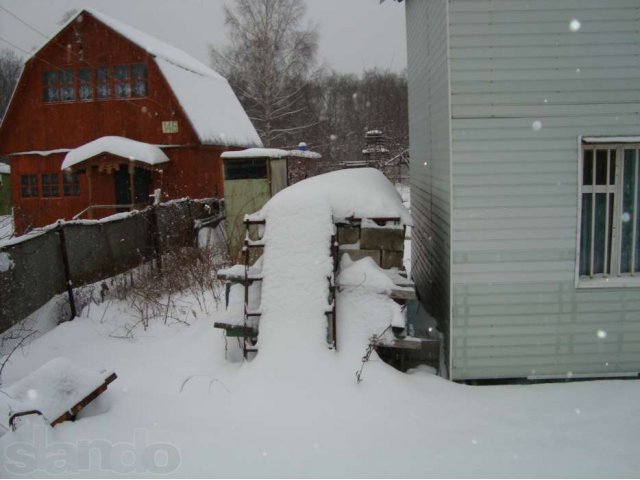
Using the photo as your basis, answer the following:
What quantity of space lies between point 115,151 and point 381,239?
40.6 feet

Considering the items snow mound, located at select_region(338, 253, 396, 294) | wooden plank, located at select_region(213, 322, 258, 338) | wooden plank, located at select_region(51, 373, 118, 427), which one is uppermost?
snow mound, located at select_region(338, 253, 396, 294)

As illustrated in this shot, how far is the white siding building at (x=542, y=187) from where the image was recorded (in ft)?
17.0

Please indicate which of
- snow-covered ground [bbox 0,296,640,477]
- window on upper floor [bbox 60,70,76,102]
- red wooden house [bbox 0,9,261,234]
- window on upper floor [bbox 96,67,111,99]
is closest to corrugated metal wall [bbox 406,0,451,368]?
snow-covered ground [bbox 0,296,640,477]

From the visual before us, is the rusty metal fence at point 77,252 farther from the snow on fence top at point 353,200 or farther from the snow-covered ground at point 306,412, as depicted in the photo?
the snow on fence top at point 353,200

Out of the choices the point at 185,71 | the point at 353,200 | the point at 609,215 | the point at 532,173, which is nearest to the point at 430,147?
the point at 353,200

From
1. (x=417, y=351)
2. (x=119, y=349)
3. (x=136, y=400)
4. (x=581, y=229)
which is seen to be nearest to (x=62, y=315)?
(x=119, y=349)

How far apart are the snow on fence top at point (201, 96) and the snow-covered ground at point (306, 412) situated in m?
12.6

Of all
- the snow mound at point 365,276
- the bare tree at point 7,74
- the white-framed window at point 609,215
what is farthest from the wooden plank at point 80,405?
the bare tree at point 7,74

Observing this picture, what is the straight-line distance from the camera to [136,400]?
479 centimetres

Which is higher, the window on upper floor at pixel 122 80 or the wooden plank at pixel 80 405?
the window on upper floor at pixel 122 80

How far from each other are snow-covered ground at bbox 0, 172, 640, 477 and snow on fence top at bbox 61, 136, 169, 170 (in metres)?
10.4

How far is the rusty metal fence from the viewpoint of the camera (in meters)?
6.06

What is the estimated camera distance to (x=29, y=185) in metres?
18.5

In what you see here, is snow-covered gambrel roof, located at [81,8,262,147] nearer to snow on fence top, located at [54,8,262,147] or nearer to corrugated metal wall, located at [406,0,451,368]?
snow on fence top, located at [54,8,262,147]
